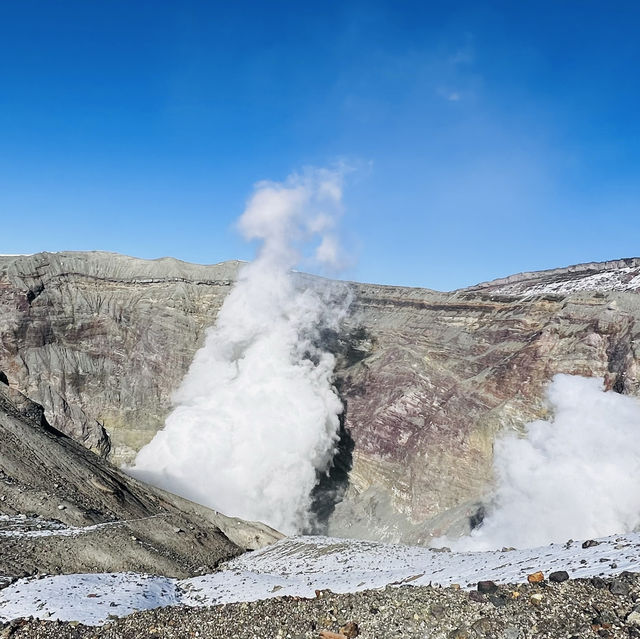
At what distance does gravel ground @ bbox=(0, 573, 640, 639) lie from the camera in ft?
26.4

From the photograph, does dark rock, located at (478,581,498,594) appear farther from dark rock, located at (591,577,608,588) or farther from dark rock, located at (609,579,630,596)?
dark rock, located at (609,579,630,596)

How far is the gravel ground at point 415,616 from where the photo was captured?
8039 millimetres

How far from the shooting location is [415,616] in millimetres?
9023

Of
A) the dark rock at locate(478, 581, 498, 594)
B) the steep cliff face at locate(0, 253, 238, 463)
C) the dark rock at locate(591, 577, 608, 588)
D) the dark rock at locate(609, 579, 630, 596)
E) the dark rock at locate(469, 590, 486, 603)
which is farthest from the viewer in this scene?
the steep cliff face at locate(0, 253, 238, 463)

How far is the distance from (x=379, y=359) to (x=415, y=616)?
163 ft

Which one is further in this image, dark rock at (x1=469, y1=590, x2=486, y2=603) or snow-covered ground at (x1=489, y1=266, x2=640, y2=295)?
snow-covered ground at (x1=489, y1=266, x2=640, y2=295)

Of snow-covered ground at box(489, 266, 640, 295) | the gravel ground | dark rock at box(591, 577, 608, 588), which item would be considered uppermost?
snow-covered ground at box(489, 266, 640, 295)

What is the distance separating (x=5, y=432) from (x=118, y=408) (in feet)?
119

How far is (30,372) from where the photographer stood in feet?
208

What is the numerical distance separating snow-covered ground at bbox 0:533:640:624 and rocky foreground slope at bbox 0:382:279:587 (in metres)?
2.95

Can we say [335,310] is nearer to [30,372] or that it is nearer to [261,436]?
[261,436]

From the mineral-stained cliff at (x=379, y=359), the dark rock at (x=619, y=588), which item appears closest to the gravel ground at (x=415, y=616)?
the dark rock at (x=619, y=588)

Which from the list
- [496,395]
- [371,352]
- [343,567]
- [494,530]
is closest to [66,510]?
[343,567]

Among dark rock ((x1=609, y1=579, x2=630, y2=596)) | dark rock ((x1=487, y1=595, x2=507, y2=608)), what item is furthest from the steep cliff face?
dark rock ((x1=609, y1=579, x2=630, y2=596))
